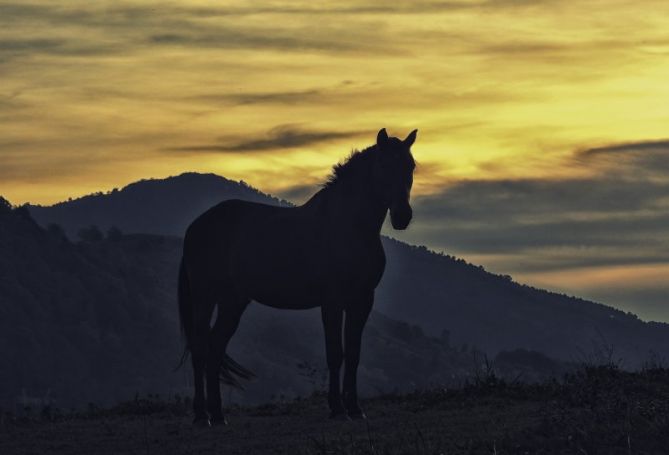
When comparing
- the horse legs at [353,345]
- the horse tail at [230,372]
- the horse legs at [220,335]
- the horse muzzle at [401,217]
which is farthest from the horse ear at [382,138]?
the horse tail at [230,372]

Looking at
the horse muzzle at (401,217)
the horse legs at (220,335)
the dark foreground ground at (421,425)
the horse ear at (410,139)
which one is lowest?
the dark foreground ground at (421,425)

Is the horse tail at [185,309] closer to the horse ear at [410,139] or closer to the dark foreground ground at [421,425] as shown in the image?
the dark foreground ground at [421,425]

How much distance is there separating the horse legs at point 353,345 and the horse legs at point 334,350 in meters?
0.15

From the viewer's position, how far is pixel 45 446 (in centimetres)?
1680

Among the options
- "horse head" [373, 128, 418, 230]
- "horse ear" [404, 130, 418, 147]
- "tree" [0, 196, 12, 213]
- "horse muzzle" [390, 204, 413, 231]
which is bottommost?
"horse muzzle" [390, 204, 413, 231]

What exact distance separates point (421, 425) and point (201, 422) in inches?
161

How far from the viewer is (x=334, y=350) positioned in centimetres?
1753

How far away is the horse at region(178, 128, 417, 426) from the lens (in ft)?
57.5

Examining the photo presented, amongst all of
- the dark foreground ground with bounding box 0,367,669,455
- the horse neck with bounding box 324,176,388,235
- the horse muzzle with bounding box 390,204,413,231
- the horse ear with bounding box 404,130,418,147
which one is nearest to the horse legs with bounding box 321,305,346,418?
the dark foreground ground with bounding box 0,367,669,455

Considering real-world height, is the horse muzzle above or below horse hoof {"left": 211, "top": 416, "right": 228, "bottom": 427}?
above

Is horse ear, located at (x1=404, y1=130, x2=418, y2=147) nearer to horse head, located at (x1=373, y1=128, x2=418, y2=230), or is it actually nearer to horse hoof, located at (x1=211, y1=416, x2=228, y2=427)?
horse head, located at (x1=373, y1=128, x2=418, y2=230)

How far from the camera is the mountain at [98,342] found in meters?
160

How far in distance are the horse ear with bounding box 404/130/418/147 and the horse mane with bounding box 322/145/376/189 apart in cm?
54

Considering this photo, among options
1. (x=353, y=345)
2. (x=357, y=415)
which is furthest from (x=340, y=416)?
(x=353, y=345)
